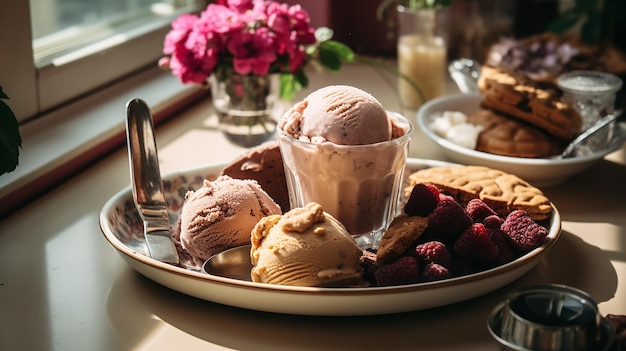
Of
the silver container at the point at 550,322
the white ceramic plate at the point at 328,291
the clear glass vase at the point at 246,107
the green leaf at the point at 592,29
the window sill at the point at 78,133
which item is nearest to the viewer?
the silver container at the point at 550,322

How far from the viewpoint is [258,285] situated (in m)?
0.98

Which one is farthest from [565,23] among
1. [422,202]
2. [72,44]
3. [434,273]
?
[434,273]

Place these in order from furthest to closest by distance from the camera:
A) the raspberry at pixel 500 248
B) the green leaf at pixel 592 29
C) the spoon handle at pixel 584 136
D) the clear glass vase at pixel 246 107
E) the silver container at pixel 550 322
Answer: the green leaf at pixel 592 29 → the clear glass vase at pixel 246 107 → the spoon handle at pixel 584 136 → the raspberry at pixel 500 248 → the silver container at pixel 550 322

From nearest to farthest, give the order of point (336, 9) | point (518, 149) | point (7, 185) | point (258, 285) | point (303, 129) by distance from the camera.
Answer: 1. point (258, 285)
2. point (303, 129)
3. point (7, 185)
4. point (518, 149)
5. point (336, 9)

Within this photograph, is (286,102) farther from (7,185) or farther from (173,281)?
(173,281)

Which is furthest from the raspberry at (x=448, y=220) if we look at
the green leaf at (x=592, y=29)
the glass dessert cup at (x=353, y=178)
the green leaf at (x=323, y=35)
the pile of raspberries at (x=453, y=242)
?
the green leaf at (x=592, y=29)

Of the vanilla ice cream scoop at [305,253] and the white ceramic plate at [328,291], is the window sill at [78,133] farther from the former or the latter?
the vanilla ice cream scoop at [305,253]

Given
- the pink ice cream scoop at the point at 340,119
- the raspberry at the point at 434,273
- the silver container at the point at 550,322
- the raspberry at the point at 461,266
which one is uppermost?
the pink ice cream scoop at the point at 340,119

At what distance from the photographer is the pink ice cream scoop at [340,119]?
1.18 meters

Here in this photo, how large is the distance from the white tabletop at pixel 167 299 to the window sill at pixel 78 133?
0.03m

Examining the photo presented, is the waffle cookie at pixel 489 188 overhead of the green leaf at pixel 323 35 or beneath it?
beneath

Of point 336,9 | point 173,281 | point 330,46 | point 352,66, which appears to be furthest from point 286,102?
point 173,281

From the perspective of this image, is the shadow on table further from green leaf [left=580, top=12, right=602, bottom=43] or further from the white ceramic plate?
green leaf [left=580, top=12, right=602, bottom=43]

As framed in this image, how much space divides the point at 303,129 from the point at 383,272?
278mm
